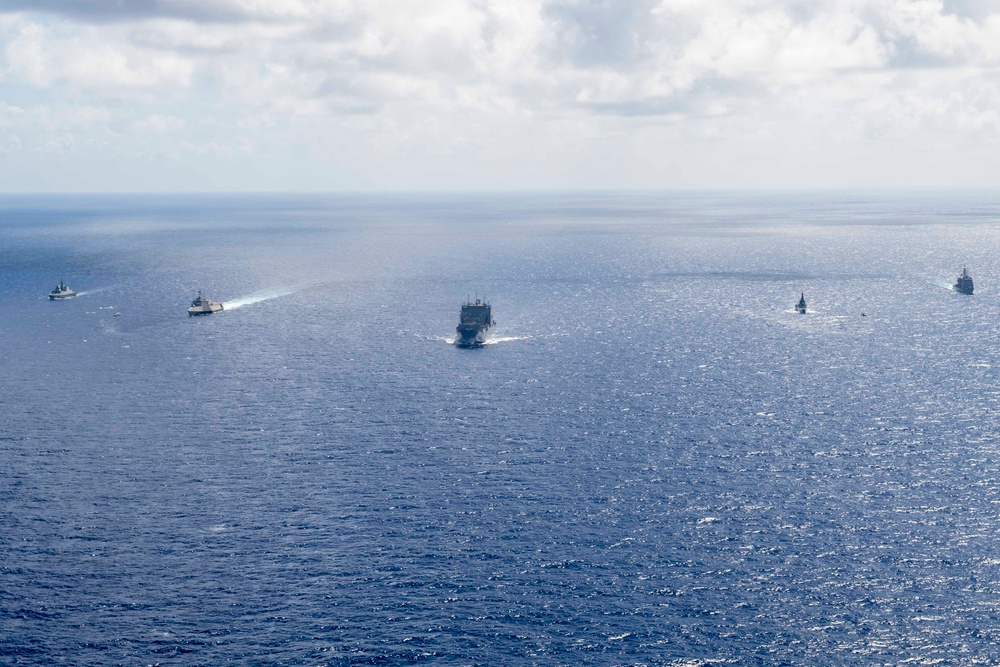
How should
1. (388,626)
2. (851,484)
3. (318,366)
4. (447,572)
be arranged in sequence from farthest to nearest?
(318,366) < (851,484) < (447,572) < (388,626)

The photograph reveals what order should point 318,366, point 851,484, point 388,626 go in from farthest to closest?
point 318,366
point 851,484
point 388,626

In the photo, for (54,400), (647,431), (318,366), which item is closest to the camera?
(647,431)

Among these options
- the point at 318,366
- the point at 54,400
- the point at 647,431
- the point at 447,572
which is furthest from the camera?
the point at 318,366

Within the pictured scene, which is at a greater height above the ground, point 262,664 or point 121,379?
point 121,379

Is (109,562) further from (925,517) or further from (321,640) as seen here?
(925,517)

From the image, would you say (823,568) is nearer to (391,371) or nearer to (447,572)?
(447,572)

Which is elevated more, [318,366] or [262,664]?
[318,366]

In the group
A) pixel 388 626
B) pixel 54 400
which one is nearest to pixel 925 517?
pixel 388 626

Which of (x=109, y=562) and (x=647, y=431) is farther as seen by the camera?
(x=647, y=431)

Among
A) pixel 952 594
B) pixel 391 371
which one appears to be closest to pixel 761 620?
pixel 952 594
